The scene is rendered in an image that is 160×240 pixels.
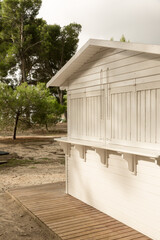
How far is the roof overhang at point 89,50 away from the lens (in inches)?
208

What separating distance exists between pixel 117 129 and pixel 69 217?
7.82ft

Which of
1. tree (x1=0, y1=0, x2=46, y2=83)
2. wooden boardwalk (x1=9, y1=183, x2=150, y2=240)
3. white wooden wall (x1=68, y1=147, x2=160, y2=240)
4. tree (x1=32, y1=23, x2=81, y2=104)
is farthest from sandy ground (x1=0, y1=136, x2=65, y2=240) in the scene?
tree (x1=32, y1=23, x2=81, y2=104)

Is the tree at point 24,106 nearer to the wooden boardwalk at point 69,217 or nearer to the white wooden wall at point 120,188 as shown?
the wooden boardwalk at point 69,217

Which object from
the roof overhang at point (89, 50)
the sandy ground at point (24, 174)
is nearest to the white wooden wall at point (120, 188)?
the sandy ground at point (24, 174)

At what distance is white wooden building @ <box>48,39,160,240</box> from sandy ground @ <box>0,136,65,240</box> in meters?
1.77

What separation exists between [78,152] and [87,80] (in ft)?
6.68

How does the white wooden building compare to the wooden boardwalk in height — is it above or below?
above

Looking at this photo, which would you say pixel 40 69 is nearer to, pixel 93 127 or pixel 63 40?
pixel 63 40

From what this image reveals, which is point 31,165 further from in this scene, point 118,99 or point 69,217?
point 118,99

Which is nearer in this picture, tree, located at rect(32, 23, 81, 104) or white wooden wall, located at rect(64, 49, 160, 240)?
white wooden wall, located at rect(64, 49, 160, 240)

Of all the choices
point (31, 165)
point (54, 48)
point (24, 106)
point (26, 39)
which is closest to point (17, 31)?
point (26, 39)

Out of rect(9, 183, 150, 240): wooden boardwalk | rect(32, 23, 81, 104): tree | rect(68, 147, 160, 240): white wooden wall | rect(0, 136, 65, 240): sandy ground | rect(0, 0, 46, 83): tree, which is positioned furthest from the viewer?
rect(32, 23, 81, 104): tree

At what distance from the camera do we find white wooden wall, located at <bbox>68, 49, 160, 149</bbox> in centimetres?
548

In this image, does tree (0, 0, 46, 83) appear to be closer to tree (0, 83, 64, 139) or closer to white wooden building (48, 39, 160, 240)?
tree (0, 83, 64, 139)
